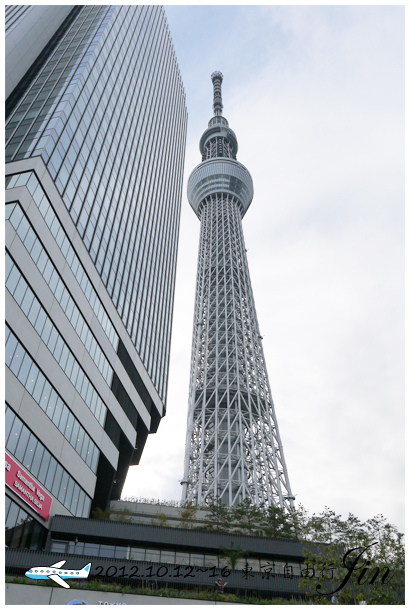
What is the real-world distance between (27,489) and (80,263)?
21.5 m

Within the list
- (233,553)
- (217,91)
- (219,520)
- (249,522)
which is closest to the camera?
(233,553)

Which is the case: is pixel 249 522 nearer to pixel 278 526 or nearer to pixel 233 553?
pixel 278 526

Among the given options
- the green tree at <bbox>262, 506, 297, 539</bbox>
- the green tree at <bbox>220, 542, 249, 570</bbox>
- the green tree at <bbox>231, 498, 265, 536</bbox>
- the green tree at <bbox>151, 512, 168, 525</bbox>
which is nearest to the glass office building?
the green tree at <bbox>151, 512, 168, 525</bbox>

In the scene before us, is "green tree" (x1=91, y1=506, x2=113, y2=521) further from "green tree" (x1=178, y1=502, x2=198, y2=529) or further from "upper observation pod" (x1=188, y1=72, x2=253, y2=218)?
"upper observation pod" (x1=188, y1=72, x2=253, y2=218)

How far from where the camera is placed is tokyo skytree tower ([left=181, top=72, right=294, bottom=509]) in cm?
8450

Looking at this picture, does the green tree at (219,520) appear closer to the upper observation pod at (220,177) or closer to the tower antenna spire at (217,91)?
the upper observation pod at (220,177)

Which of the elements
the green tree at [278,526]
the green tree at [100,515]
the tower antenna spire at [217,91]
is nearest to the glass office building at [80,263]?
the green tree at [100,515]

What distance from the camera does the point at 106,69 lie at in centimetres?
6562

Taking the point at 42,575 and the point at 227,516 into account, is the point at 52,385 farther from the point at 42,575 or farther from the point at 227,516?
the point at 227,516

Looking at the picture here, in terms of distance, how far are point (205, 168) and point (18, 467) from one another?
4568 inches

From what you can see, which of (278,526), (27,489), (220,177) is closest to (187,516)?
(278,526)

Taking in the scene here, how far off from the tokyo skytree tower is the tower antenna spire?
24.6 metres

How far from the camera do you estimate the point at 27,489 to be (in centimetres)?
3647

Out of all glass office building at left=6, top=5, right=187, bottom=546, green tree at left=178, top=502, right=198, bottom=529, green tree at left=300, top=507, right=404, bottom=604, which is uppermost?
glass office building at left=6, top=5, right=187, bottom=546
